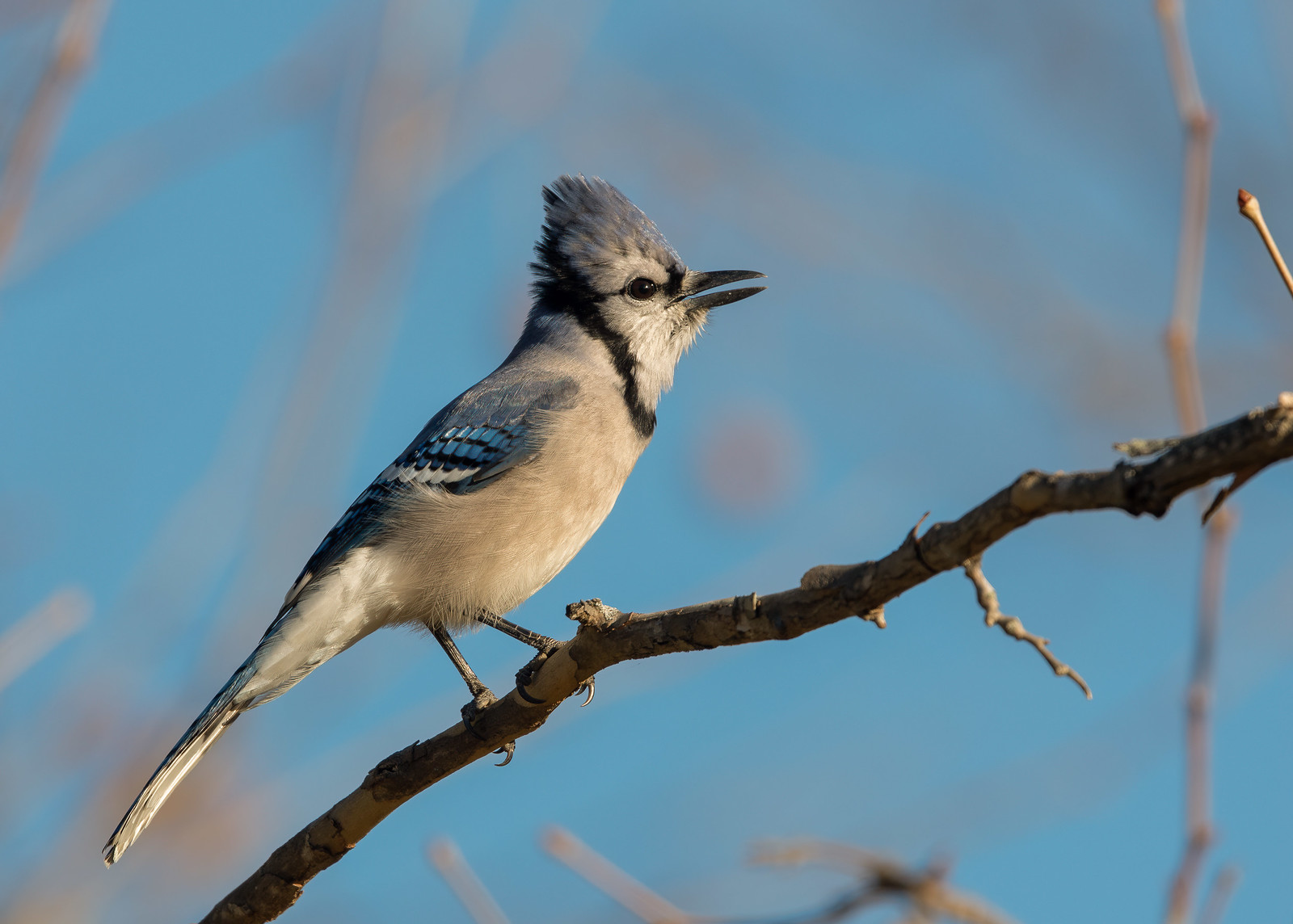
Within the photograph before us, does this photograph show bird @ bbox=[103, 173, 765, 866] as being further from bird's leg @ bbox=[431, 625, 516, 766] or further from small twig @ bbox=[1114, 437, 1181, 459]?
small twig @ bbox=[1114, 437, 1181, 459]

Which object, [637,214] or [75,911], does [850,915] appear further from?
[75,911]

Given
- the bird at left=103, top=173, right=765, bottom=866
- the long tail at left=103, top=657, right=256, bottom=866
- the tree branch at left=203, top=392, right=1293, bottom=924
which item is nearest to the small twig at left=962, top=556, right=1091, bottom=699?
the tree branch at left=203, top=392, right=1293, bottom=924

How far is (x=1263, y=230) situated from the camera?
1514 mm

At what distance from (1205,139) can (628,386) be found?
7.74 ft

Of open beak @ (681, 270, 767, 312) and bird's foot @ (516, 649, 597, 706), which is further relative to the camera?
open beak @ (681, 270, 767, 312)

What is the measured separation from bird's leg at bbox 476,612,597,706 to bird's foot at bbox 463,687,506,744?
0.48 feet

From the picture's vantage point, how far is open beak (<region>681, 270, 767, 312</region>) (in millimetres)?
4590

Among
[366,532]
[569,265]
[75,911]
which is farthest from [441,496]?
[75,911]

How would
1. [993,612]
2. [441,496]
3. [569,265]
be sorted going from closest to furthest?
[993,612], [441,496], [569,265]

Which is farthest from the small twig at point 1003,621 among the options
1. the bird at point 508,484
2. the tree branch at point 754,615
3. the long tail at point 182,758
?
the long tail at point 182,758

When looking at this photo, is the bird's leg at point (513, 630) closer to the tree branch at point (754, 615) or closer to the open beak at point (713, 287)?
the tree branch at point (754, 615)

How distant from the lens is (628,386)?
439 cm

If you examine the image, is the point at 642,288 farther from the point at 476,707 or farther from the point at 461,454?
the point at 476,707

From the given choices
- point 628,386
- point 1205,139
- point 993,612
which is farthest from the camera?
point 628,386
